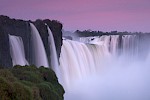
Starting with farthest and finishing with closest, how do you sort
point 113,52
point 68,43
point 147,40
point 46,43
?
point 147,40 → point 113,52 → point 68,43 → point 46,43

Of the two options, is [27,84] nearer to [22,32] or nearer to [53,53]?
[22,32]

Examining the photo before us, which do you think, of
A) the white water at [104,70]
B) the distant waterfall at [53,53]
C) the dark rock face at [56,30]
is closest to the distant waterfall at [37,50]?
the distant waterfall at [53,53]

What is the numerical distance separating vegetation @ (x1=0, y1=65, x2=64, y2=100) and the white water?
14.2 metres

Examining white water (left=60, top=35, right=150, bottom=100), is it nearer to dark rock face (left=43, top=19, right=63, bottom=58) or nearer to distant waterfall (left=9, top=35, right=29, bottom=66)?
dark rock face (left=43, top=19, right=63, bottom=58)

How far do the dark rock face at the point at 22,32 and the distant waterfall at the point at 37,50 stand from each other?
0.68 meters

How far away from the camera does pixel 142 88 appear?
4753cm

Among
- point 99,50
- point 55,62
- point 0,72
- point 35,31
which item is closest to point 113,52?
point 99,50

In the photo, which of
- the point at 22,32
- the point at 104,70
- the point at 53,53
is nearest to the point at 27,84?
the point at 22,32

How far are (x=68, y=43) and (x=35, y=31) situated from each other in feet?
30.9

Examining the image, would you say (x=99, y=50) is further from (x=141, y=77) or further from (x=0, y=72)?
(x=0, y=72)

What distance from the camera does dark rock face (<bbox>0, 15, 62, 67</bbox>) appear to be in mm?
21234

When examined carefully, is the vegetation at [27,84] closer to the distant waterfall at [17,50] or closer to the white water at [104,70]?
the distant waterfall at [17,50]

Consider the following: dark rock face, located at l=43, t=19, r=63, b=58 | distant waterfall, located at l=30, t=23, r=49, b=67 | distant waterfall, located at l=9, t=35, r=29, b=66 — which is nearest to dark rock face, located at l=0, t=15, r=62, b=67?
dark rock face, located at l=43, t=19, r=63, b=58

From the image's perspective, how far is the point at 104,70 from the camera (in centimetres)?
4731
